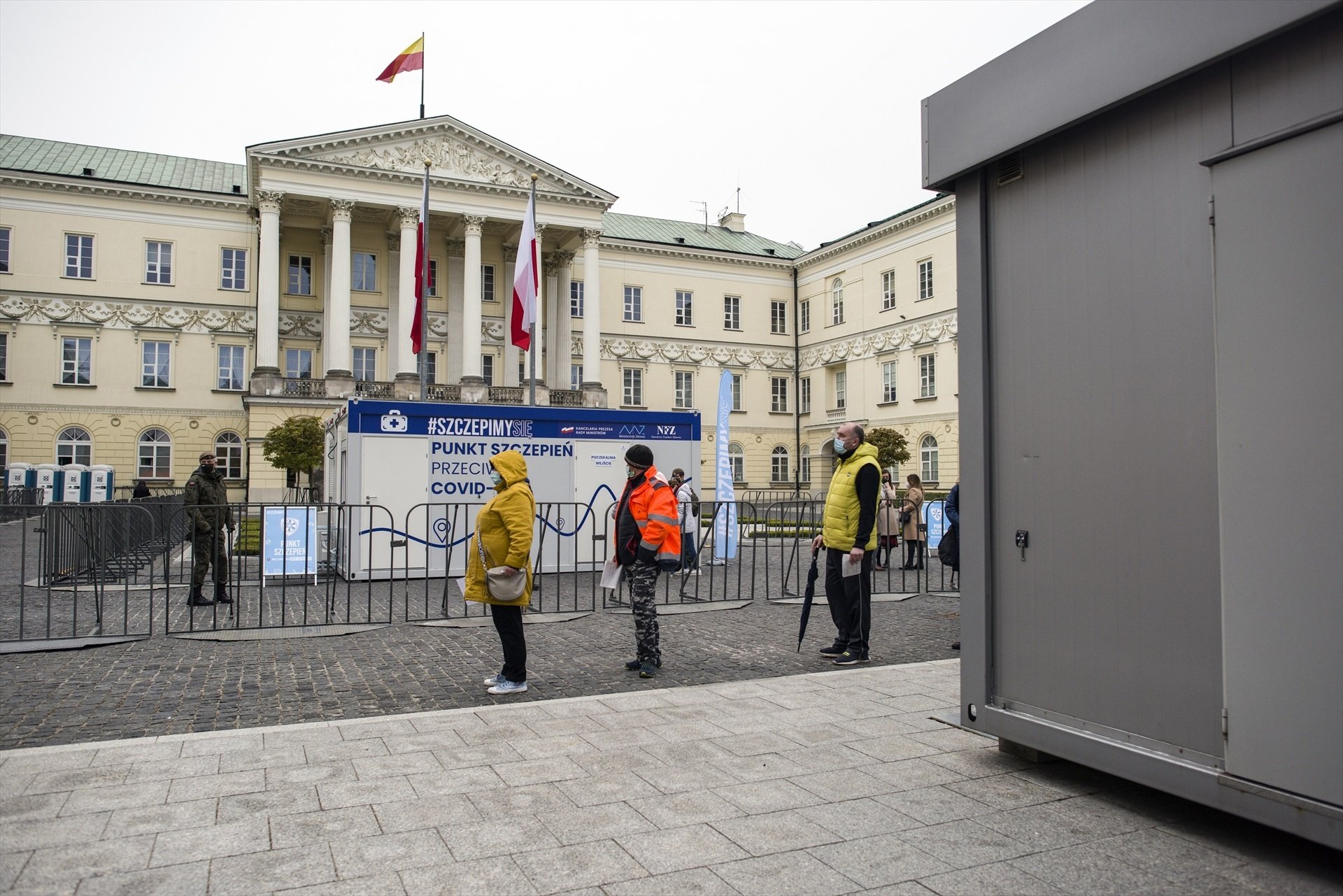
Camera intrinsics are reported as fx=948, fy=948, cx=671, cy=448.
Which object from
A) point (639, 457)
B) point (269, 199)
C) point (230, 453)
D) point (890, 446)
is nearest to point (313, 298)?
point (269, 199)

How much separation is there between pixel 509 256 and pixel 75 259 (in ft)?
67.8

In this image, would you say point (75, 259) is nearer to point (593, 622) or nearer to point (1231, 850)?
point (593, 622)

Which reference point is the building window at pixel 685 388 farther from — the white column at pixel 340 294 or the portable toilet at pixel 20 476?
the portable toilet at pixel 20 476

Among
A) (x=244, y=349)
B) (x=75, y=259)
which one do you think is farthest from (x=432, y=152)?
(x=75, y=259)

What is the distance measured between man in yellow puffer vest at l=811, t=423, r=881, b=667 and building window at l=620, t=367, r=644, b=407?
4749cm

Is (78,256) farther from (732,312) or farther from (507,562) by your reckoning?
(507,562)

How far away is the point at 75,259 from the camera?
1763 inches

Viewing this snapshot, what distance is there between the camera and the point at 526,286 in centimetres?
2280

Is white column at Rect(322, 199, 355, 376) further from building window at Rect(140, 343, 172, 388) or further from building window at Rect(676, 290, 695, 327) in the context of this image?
building window at Rect(676, 290, 695, 327)

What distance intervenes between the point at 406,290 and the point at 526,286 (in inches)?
966

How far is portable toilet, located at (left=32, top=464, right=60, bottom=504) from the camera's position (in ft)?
108

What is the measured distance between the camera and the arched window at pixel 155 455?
44.7 metres

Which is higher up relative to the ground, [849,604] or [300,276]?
[300,276]

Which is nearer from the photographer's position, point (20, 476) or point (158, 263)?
point (20, 476)
